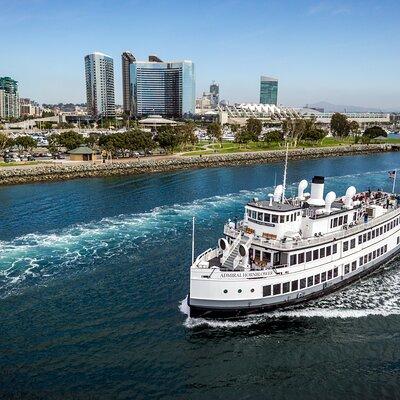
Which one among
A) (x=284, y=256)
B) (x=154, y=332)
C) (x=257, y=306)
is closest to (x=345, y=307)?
(x=284, y=256)

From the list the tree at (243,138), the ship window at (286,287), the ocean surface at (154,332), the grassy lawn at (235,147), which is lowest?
the ocean surface at (154,332)

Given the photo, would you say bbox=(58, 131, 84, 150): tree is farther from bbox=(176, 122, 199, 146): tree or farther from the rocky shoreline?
bbox=(176, 122, 199, 146): tree

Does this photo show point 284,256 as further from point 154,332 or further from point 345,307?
point 154,332

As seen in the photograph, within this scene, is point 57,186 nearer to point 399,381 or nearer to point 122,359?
point 122,359

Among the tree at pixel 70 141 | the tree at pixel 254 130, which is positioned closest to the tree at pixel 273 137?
the tree at pixel 254 130

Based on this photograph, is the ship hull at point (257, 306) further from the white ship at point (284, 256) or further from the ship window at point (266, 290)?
the ship window at point (266, 290)

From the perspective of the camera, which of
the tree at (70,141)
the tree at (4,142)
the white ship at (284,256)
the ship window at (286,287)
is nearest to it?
the white ship at (284,256)

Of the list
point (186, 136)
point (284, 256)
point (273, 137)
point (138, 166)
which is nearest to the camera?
point (284, 256)
